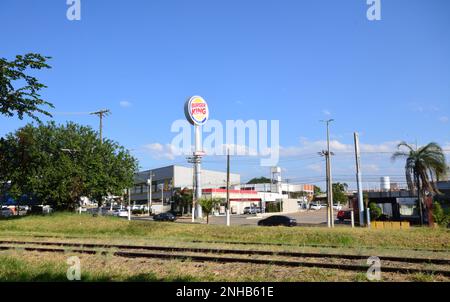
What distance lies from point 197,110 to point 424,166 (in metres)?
43.4

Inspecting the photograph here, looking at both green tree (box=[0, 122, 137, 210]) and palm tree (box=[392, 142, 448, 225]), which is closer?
palm tree (box=[392, 142, 448, 225])

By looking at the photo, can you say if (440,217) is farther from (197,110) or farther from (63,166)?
(197,110)

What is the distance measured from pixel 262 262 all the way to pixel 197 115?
58048 mm

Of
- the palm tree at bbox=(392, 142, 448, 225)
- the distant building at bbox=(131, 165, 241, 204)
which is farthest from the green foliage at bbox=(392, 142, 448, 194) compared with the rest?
the distant building at bbox=(131, 165, 241, 204)

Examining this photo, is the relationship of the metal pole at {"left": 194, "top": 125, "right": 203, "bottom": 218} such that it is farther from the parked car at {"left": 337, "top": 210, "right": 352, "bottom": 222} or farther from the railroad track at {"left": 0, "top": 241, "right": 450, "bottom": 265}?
the railroad track at {"left": 0, "top": 241, "right": 450, "bottom": 265}

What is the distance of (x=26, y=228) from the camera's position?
38781mm

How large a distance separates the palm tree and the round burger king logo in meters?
41.1

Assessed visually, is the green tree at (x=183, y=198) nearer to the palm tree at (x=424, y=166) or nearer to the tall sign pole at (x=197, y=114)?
the tall sign pole at (x=197, y=114)

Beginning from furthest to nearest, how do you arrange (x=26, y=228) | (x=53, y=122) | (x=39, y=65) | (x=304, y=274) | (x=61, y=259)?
(x=53, y=122) → (x=26, y=228) → (x=61, y=259) → (x=39, y=65) → (x=304, y=274)

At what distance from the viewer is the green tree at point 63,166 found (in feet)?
148

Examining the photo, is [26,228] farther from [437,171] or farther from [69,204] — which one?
[437,171]

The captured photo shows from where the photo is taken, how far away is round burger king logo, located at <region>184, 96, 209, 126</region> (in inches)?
2798

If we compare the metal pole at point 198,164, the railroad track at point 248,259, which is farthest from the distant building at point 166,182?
the railroad track at point 248,259

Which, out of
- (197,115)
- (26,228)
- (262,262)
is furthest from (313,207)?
(262,262)
